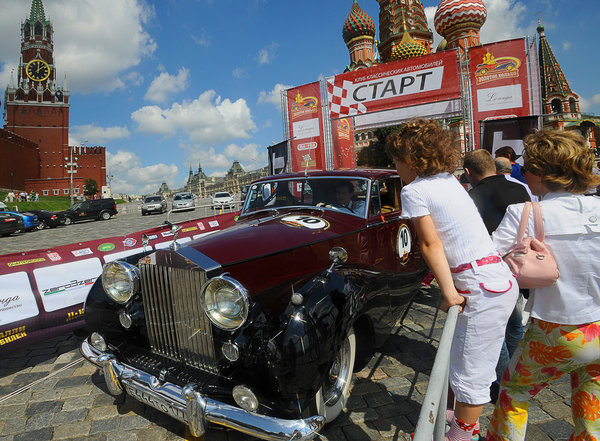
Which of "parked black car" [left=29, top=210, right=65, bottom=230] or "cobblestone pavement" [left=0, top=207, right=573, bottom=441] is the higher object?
"parked black car" [left=29, top=210, right=65, bottom=230]

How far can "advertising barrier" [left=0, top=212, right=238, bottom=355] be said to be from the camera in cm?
379

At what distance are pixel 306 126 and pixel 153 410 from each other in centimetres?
1067

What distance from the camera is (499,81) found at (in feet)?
31.1

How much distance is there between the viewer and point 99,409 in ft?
9.49

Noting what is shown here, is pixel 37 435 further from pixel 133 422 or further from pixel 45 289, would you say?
pixel 45 289

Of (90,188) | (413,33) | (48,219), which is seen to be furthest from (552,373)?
(90,188)

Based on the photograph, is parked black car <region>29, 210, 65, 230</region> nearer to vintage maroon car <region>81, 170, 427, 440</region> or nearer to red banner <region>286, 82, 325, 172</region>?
red banner <region>286, 82, 325, 172</region>

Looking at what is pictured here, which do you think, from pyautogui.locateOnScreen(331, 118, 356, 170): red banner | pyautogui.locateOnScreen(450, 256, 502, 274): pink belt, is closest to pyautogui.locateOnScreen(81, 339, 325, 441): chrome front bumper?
pyautogui.locateOnScreen(450, 256, 502, 274): pink belt

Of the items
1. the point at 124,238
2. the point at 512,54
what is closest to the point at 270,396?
the point at 124,238

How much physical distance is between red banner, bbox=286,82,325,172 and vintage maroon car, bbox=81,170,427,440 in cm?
890

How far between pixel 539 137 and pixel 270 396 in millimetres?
2052

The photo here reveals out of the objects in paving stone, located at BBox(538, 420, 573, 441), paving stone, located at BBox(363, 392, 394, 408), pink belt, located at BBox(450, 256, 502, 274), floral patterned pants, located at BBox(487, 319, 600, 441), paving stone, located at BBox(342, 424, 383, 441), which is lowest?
paving stone, located at BBox(538, 420, 573, 441)

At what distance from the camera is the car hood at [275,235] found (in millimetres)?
2725

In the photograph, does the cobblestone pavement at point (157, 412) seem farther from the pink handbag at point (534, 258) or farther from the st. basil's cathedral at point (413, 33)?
the st. basil's cathedral at point (413, 33)
